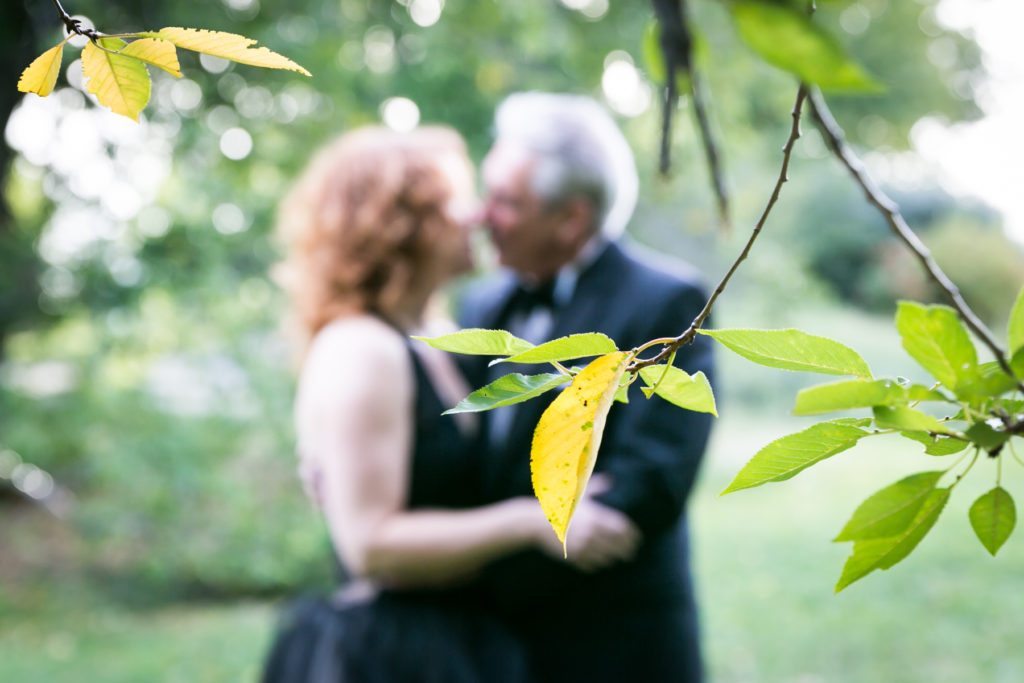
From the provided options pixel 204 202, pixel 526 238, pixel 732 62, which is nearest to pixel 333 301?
pixel 526 238

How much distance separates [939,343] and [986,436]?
0.04 m

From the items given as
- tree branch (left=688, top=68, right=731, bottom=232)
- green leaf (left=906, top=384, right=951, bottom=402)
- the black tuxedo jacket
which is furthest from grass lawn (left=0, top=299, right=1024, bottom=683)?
green leaf (left=906, top=384, right=951, bottom=402)

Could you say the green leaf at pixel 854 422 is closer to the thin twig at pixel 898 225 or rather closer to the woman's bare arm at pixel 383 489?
the thin twig at pixel 898 225

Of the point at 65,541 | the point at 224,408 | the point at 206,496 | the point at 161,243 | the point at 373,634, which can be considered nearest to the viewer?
the point at 373,634

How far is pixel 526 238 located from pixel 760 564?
5.52 metres

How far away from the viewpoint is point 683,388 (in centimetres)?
45

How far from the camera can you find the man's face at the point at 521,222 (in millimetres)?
2330

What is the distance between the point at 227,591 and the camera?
22.4 ft

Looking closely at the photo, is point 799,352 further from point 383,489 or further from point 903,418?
point 383,489

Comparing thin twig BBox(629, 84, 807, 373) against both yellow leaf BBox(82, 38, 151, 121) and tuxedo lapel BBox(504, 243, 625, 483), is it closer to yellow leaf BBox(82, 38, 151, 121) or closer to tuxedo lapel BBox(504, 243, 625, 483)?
yellow leaf BBox(82, 38, 151, 121)

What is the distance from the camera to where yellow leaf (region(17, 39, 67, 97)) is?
0.42 metres

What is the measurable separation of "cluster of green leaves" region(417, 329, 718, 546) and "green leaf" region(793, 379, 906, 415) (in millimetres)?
73

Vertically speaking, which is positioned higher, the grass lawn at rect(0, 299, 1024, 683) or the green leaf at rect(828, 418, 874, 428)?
the green leaf at rect(828, 418, 874, 428)

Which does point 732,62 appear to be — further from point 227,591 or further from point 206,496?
point 227,591
